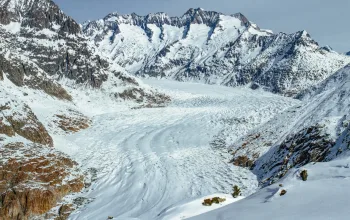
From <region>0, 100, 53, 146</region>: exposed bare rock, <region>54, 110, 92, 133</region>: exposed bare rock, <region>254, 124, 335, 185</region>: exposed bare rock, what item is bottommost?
<region>254, 124, 335, 185</region>: exposed bare rock

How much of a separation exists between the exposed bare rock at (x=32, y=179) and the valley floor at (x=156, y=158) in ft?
5.77

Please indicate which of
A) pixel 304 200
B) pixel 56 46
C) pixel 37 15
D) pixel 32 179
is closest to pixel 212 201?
pixel 304 200

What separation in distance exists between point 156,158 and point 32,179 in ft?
32.5

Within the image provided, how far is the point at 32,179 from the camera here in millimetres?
20562

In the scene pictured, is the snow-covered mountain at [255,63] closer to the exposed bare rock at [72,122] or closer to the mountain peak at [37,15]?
the mountain peak at [37,15]

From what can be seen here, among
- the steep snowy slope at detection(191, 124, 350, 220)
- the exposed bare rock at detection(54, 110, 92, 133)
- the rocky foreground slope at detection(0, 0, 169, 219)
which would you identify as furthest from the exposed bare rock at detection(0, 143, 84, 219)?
the steep snowy slope at detection(191, 124, 350, 220)

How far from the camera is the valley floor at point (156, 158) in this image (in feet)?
62.5

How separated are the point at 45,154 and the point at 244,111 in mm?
28298

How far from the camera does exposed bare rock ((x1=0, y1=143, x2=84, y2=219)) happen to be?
18.3 meters

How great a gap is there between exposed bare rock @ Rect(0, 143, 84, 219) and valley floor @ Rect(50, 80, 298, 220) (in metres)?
1.76

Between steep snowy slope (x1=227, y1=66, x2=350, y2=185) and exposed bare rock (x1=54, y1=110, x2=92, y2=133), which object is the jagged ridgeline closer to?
exposed bare rock (x1=54, y1=110, x2=92, y2=133)

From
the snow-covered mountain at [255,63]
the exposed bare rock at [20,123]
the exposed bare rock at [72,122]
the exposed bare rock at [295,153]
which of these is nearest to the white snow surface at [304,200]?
the exposed bare rock at [295,153]

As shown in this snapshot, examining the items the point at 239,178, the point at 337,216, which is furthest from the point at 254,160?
the point at 337,216

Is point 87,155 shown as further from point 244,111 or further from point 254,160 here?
point 244,111
